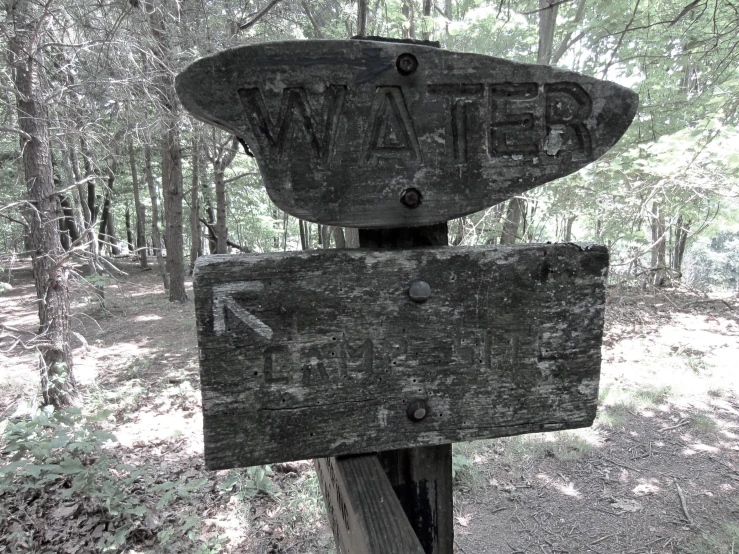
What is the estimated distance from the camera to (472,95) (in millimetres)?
897

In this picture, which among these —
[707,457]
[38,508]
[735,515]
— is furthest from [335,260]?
[707,457]

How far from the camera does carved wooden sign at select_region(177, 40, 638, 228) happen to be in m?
0.81

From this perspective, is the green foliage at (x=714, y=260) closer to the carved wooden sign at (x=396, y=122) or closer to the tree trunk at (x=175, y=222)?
the tree trunk at (x=175, y=222)

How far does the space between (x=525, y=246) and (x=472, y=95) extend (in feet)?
1.18

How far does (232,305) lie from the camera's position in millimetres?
849

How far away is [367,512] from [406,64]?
0.91 m

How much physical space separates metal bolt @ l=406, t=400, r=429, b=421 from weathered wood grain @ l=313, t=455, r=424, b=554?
134 mm

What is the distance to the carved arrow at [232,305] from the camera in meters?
0.84

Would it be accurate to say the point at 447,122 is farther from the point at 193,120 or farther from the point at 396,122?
the point at 193,120

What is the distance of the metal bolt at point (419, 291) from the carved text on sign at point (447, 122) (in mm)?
262

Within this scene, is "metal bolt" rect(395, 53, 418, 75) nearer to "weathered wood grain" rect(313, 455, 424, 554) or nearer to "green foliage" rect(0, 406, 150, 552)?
"weathered wood grain" rect(313, 455, 424, 554)

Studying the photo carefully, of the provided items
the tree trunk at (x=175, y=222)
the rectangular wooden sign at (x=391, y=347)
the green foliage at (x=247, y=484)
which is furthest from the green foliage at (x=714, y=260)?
the rectangular wooden sign at (x=391, y=347)

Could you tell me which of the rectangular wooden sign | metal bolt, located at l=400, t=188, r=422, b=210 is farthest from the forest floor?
metal bolt, located at l=400, t=188, r=422, b=210

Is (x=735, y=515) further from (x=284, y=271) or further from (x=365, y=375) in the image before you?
(x=284, y=271)
